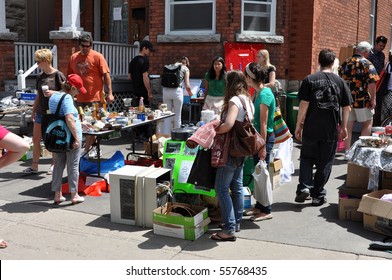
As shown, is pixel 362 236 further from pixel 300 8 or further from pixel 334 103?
pixel 300 8

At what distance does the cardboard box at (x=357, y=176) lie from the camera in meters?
6.49

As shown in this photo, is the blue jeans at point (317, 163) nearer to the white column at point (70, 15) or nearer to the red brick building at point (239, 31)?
the red brick building at point (239, 31)

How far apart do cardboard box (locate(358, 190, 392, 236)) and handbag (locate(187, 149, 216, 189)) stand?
171 centimetres

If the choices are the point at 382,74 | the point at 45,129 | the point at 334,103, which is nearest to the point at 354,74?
the point at 382,74

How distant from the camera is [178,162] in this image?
6105mm

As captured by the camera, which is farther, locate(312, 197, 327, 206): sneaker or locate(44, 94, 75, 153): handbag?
locate(312, 197, 327, 206): sneaker

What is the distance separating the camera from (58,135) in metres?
6.25

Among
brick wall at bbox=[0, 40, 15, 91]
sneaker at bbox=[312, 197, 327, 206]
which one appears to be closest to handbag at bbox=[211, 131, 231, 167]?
sneaker at bbox=[312, 197, 327, 206]

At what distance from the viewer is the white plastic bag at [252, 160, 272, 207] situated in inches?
228

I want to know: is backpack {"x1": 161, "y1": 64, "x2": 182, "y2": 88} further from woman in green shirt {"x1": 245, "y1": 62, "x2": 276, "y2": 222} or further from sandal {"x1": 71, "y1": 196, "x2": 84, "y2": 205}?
woman in green shirt {"x1": 245, "y1": 62, "x2": 276, "y2": 222}

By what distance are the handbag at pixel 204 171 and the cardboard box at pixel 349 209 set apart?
1732 mm

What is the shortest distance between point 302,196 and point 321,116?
1056mm

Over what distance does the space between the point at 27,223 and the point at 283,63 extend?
7.68 m

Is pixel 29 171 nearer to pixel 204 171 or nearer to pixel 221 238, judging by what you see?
pixel 204 171
